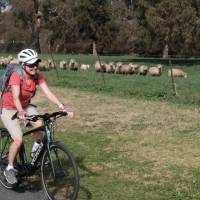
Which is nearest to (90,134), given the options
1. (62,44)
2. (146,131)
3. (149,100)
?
(146,131)

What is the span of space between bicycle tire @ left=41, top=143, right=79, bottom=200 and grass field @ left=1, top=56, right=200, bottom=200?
50cm

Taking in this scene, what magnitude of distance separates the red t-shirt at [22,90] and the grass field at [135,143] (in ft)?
4.41

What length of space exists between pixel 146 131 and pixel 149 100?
5350 mm

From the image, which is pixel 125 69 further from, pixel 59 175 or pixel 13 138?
pixel 59 175

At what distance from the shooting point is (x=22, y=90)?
23.1ft

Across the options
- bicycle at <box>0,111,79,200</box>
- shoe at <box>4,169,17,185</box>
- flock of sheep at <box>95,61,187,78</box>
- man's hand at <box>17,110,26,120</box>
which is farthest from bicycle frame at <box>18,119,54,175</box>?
flock of sheep at <box>95,61,187,78</box>

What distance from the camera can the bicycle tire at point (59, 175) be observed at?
20.8ft

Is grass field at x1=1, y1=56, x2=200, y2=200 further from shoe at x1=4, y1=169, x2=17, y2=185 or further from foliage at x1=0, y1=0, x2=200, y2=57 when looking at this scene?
foliage at x1=0, y1=0, x2=200, y2=57

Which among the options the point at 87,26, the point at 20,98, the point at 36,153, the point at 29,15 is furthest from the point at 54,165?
the point at 29,15

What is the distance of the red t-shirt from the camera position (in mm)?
6926

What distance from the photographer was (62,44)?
254 feet

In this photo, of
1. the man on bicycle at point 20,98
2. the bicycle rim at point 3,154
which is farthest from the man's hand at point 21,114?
the bicycle rim at point 3,154

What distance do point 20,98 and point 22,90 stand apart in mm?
127

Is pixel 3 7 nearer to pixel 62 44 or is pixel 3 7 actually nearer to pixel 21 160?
pixel 62 44
